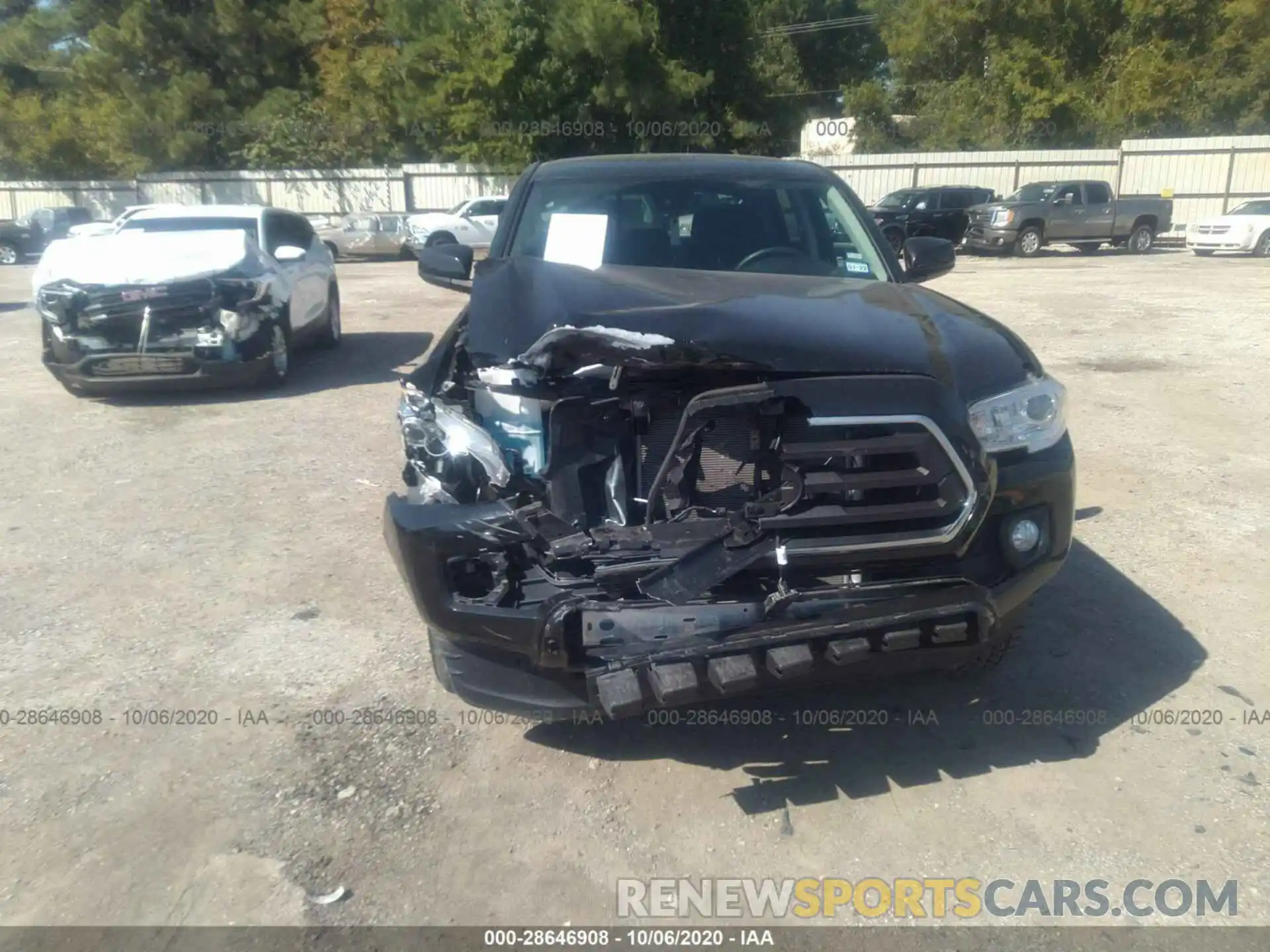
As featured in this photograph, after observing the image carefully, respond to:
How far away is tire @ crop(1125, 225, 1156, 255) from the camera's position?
25.9 m

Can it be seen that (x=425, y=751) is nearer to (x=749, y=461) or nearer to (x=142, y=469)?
(x=749, y=461)

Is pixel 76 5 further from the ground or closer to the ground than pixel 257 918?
further from the ground

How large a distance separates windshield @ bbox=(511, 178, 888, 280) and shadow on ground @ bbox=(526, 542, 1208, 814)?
5.94 feet

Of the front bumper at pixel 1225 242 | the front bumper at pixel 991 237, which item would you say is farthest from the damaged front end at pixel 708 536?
the front bumper at pixel 1225 242

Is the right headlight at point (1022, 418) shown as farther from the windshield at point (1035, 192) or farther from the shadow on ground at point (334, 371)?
the windshield at point (1035, 192)

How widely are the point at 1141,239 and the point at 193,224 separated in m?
22.3

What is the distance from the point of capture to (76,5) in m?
37.2

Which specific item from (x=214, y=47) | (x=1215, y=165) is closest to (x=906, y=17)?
(x=1215, y=165)

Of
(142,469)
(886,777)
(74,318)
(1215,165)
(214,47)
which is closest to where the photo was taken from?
(886,777)

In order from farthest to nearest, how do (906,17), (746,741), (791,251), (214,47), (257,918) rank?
1. (906,17)
2. (214,47)
3. (791,251)
4. (746,741)
5. (257,918)

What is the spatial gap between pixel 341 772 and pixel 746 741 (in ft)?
4.33

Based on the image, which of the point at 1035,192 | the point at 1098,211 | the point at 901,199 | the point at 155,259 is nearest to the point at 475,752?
the point at 155,259

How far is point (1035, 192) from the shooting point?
25.3m

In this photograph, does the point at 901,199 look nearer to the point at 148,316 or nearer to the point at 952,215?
the point at 952,215
